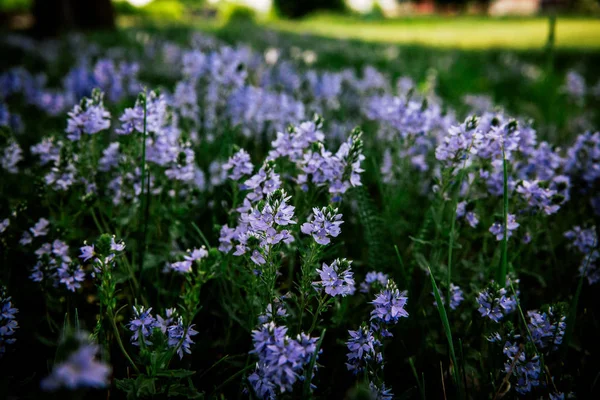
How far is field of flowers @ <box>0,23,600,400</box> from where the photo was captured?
1.54m

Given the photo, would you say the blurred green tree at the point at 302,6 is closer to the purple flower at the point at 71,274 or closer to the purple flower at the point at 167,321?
the purple flower at the point at 71,274

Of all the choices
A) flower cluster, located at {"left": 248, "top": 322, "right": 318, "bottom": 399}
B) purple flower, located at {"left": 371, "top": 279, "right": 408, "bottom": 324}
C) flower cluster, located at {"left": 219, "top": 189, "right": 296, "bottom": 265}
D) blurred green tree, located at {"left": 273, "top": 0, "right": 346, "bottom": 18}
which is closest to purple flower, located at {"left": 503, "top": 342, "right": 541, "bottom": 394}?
purple flower, located at {"left": 371, "top": 279, "right": 408, "bottom": 324}

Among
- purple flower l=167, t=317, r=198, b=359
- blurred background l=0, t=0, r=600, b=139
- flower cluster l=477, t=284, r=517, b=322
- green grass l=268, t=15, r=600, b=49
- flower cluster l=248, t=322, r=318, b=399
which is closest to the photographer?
flower cluster l=248, t=322, r=318, b=399

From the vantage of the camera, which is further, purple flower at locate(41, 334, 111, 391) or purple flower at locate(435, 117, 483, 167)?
purple flower at locate(435, 117, 483, 167)

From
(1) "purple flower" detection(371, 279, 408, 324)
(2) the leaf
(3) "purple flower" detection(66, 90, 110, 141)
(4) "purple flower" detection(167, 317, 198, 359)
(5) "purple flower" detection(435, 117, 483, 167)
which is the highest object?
(3) "purple flower" detection(66, 90, 110, 141)

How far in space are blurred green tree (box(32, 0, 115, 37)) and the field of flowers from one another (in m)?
9.23

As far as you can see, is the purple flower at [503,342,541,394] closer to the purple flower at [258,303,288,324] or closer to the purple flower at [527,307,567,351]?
the purple flower at [527,307,567,351]

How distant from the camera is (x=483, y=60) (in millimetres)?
10133

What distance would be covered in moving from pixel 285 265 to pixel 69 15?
36.9ft

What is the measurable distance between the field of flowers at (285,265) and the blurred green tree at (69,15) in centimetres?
923

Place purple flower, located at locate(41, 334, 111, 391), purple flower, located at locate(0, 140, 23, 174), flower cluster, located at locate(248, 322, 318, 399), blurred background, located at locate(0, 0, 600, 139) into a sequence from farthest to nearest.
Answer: blurred background, located at locate(0, 0, 600, 139) < purple flower, located at locate(0, 140, 23, 174) < flower cluster, located at locate(248, 322, 318, 399) < purple flower, located at locate(41, 334, 111, 391)

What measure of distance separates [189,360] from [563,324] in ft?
4.85

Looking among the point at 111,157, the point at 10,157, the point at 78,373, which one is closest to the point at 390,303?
the point at 78,373

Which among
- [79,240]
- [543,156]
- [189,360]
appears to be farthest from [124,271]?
[543,156]
